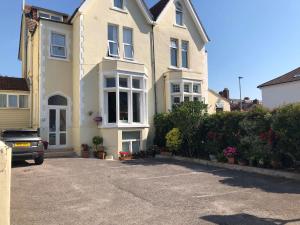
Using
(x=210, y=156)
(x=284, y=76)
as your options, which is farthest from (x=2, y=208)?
(x=284, y=76)

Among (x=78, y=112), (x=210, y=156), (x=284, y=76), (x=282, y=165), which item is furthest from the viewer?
(x=284, y=76)

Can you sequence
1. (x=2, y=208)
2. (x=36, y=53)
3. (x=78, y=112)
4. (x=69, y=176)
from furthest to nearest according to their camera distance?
(x=36, y=53)
(x=78, y=112)
(x=69, y=176)
(x=2, y=208)

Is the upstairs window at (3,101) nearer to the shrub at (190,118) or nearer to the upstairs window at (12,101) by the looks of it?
the upstairs window at (12,101)

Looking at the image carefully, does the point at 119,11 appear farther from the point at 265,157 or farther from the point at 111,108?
the point at 265,157

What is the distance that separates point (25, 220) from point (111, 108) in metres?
11.8

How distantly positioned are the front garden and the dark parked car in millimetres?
6862

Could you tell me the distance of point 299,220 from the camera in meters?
5.96

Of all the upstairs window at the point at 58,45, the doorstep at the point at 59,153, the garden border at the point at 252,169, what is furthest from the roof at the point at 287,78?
the doorstep at the point at 59,153

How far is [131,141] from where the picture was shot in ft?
57.6

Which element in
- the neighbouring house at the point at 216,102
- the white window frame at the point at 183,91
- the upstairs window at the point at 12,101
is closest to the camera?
the upstairs window at the point at 12,101

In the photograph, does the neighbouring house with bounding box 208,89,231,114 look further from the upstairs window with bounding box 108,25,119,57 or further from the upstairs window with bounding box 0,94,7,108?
the upstairs window with bounding box 0,94,7,108

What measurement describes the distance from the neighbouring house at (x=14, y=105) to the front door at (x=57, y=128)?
2.43 m

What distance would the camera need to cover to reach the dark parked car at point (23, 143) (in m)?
12.2

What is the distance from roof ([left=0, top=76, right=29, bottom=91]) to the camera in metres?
18.7
